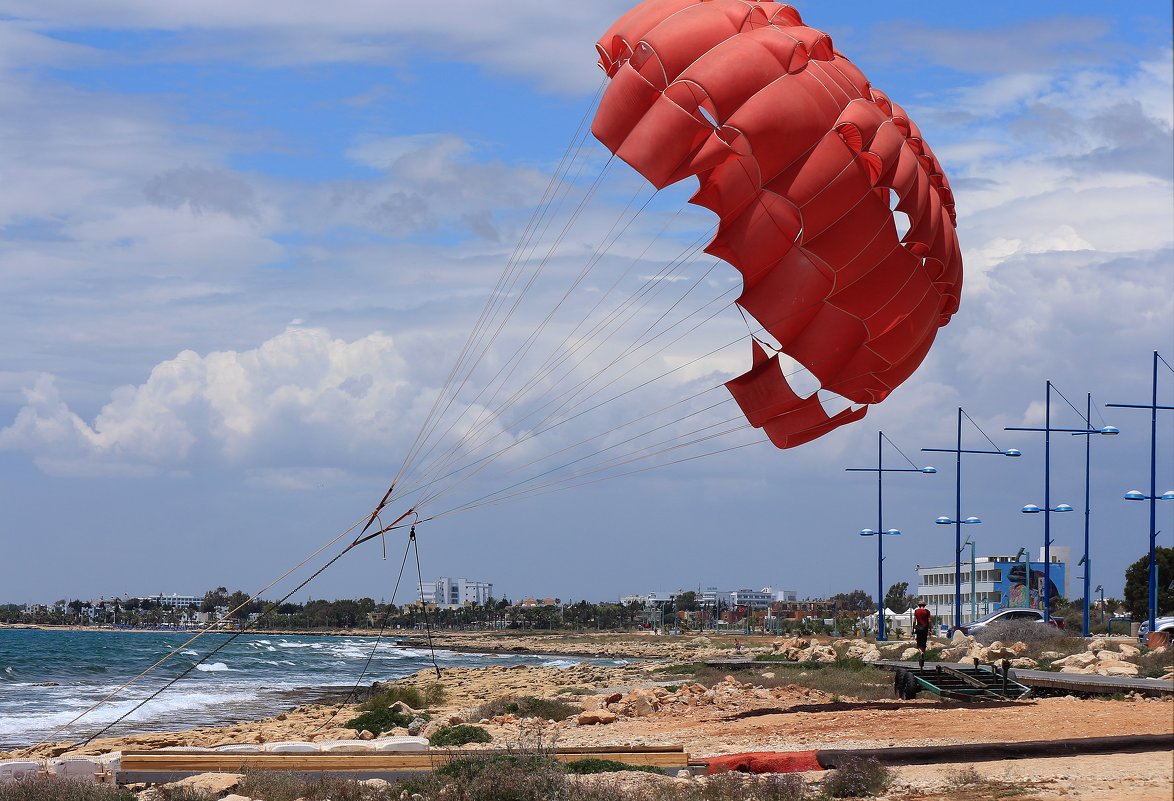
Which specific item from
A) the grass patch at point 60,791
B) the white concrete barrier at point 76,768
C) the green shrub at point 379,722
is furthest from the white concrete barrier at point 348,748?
the green shrub at point 379,722

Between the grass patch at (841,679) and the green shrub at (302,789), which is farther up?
the green shrub at (302,789)

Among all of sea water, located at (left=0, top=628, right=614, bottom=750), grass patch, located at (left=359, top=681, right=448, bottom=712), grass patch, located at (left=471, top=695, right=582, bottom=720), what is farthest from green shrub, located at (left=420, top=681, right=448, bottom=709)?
grass patch, located at (left=471, top=695, right=582, bottom=720)

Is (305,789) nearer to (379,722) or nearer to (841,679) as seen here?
(379,722)

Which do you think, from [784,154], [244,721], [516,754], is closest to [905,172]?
[784,154]

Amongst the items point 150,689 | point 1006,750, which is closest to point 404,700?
point 150,689

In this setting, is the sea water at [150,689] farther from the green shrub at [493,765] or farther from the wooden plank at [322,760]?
the green shrub at [493,765]

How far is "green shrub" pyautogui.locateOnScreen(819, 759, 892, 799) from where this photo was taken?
11938 millimetres

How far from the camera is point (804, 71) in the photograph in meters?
14.5

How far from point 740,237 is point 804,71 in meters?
2.05

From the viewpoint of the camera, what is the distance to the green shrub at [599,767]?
1312 cm

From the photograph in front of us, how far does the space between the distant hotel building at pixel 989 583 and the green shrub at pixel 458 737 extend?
69.0 meters

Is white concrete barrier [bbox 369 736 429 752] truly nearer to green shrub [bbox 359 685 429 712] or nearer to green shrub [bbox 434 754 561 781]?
green shrub [bbox 434 754 561 781]

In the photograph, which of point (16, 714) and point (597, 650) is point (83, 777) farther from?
point (597, 650)

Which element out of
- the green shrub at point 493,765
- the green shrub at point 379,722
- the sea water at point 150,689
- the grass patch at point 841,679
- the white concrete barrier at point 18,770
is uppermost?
the green shrub at point 493,765
